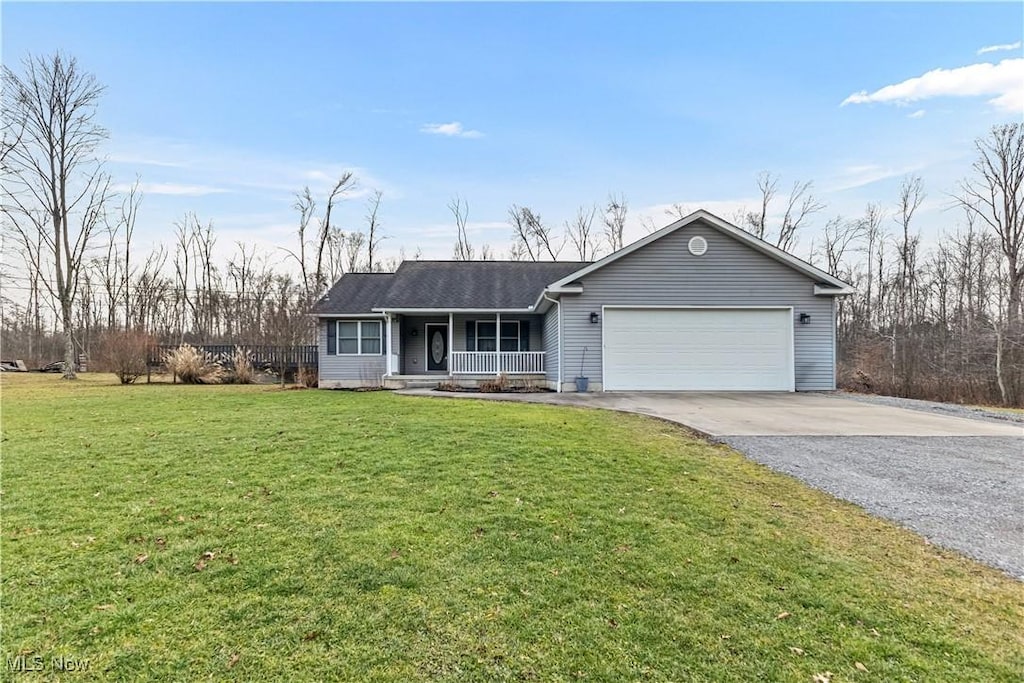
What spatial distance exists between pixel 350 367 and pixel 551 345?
23.5ft

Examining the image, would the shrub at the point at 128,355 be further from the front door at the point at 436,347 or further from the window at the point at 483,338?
the window at the point at 483,338

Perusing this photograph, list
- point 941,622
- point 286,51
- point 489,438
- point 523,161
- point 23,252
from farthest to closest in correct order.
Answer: point 23,252 → point 523,161 → point 286,51 → point 489,438 → point 941,622

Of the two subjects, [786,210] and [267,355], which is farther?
[786,210]

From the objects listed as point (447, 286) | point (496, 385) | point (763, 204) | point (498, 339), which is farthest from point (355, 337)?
point (763, 204)

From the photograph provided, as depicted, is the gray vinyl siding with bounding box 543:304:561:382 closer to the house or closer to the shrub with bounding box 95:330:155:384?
the house

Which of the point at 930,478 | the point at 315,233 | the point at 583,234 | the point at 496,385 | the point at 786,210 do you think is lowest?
the point at 930,478

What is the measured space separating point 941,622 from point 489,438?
15.4 ft

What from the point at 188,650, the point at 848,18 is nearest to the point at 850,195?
the point at 848,18

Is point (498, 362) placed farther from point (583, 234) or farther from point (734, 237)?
point (583, 234)

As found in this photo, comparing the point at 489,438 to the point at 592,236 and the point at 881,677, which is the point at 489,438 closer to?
the point at 881,677

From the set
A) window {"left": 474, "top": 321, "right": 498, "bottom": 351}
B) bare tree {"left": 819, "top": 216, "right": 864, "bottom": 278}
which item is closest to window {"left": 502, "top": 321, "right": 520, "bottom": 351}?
window {"left": 474, "top": 321, "right": 498, "bottom": 351}

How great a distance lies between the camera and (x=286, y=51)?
1362cm

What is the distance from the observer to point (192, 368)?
1792 centimetres

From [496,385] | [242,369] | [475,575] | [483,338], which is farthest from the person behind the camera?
[242,369]
